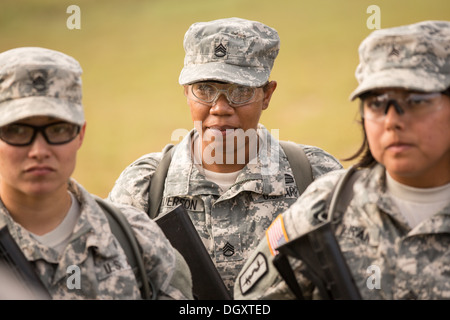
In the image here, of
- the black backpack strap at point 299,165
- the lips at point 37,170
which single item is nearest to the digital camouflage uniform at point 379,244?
the lips at point 37,170

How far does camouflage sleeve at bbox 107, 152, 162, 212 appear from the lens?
508cm

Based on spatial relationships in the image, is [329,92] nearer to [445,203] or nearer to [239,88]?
[239,88]

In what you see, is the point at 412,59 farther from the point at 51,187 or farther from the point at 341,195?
the point at 51,187

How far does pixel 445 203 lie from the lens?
375 centimetres

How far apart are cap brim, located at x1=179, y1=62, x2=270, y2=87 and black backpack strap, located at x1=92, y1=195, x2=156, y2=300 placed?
1.38 meters

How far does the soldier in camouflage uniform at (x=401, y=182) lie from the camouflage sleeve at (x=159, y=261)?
15.0 inches

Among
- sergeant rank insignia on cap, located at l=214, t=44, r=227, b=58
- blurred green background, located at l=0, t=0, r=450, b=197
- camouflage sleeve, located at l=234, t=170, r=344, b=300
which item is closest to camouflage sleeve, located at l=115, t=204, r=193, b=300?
camouflage sleeve, located at l=234, t=170, r=344, b=300

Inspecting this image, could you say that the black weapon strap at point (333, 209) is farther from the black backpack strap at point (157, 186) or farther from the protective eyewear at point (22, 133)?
the black backpack strap at point (157, 186)

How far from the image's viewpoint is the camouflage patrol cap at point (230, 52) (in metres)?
5.24

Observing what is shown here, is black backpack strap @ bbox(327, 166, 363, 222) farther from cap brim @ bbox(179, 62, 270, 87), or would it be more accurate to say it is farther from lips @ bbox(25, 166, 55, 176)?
cap brim @ bbox(179, 62, 270, 87)

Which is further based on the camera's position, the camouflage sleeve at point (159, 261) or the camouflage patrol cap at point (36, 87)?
the camouflage sleeve at point (159, 261)

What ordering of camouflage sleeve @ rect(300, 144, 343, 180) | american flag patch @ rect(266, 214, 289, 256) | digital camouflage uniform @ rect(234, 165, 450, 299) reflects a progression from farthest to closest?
1. camouflage sleeve @ rect(300, 144, 343, 180)
2. american flag patch @ rect(266, 214, 289, 256)
3. digital camouflage uniform @ rect(234, 165, 450, 299)

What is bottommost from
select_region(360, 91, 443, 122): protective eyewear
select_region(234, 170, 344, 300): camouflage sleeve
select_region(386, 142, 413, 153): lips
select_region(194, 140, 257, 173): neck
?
select_region(234, 170, 344, 300): camouflage sleeve

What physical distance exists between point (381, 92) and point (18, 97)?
4.59ft
